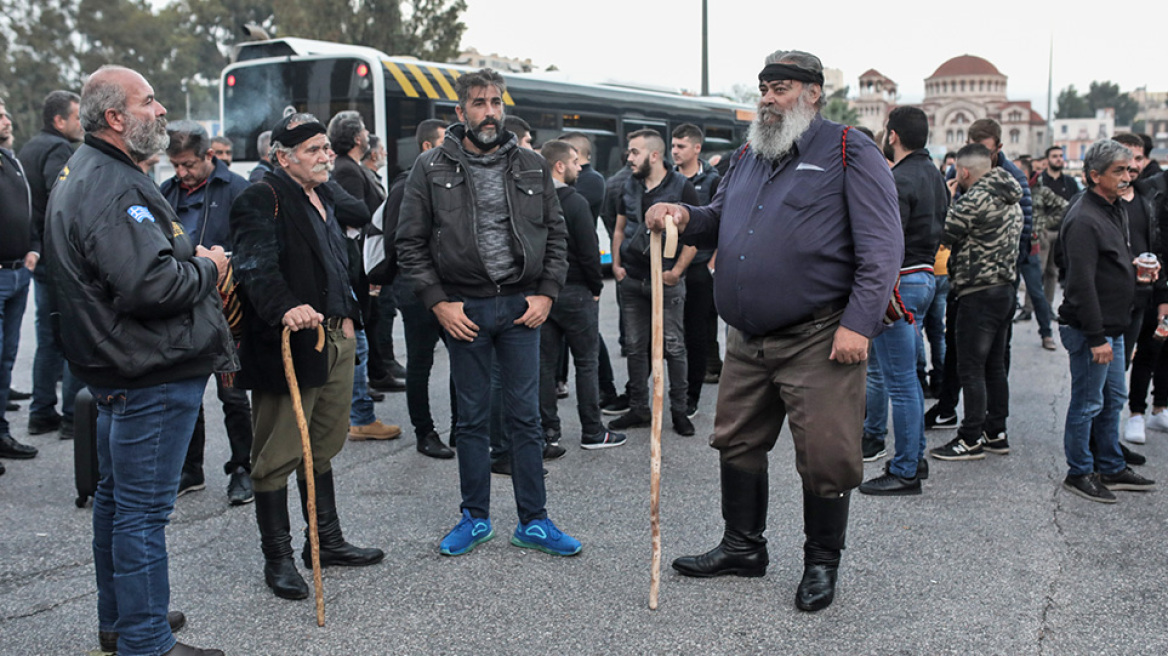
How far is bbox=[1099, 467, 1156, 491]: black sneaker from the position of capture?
16.8 ft

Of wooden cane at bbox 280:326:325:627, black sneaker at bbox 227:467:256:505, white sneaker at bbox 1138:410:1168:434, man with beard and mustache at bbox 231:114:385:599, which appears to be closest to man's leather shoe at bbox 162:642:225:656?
wooden cane at bbox 280:326:325:627

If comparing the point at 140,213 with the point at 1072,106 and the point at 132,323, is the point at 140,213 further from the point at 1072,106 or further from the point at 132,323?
the point at 1072,106

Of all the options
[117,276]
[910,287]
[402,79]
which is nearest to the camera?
[117,276]

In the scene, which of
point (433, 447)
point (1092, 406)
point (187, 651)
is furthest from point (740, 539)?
point (433, 447)

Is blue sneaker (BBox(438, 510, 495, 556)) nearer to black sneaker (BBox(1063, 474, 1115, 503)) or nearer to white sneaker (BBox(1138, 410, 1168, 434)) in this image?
black sneaker (BBox(1063, 474, 1115, 503))

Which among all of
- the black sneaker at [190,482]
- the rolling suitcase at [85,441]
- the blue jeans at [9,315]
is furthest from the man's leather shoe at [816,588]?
the blue jeans at [9,315]

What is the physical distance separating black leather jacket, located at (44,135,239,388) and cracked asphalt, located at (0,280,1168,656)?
111cm

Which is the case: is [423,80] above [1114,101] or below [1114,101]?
below

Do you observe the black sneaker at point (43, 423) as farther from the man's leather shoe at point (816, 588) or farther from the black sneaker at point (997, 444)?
the black sneaker at point (997, 444)

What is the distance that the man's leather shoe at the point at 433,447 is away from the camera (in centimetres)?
581

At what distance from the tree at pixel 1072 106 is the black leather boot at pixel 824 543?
181 metres

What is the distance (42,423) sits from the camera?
6.35m

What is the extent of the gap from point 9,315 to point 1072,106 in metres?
184

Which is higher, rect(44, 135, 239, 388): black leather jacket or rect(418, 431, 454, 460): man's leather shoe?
rect(44, 135, 239, 388): black leather jacket
